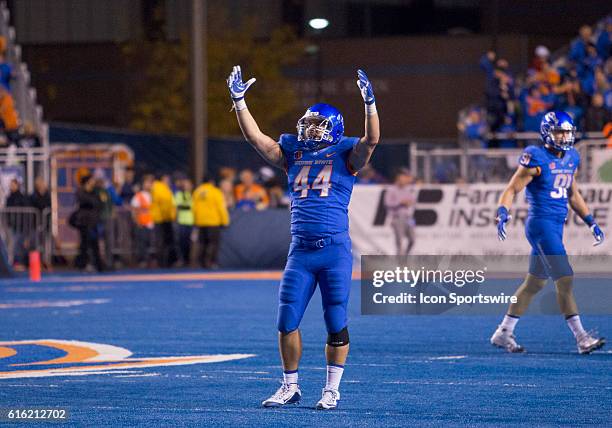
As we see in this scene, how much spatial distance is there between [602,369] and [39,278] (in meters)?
A: 14.7

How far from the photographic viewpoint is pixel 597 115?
26516 millimetres

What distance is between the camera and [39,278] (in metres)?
24.4

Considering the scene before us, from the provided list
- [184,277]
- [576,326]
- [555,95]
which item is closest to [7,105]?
[184,277]

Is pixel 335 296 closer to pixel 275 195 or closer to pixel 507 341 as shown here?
pixel 507 341

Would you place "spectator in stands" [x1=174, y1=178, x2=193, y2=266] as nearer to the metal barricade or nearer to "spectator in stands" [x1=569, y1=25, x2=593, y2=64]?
the metal barricade

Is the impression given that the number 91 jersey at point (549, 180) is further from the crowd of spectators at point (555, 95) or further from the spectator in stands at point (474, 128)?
the spectator in stands at point (474, 128)

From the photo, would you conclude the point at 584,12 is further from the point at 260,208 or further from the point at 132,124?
the point at 260,208

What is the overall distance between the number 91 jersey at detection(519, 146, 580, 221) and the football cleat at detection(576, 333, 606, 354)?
1.15 metres

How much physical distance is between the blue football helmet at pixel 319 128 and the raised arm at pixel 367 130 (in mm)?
188

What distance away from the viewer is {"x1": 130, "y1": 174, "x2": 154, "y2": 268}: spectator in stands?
27.6 meters

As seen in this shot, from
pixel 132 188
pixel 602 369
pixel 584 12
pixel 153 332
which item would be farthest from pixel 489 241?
pixel 584 12

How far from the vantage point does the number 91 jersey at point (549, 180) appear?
1291 centimetres

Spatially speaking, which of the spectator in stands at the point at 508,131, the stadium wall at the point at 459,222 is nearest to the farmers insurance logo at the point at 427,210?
the stadium wall at the point at 459,222

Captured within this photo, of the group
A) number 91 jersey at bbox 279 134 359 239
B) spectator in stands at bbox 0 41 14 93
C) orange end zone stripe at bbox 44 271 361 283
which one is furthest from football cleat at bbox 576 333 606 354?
spectator in stands at bbox 0 41 14 93
